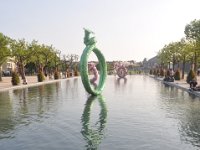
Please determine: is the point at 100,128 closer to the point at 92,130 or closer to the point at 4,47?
the point at 92,130

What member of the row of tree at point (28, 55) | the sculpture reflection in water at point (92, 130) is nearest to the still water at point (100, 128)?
the sculpture reflection in water at point (92, 130)

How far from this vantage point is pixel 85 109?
60.8 ft

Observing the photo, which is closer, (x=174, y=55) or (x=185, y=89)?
(x=185, y=89)

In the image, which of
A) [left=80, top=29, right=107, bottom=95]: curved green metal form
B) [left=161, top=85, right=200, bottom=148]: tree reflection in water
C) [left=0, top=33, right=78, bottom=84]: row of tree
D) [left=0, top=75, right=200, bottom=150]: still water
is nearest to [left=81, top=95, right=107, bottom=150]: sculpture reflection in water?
[left=0, top=75, right=200, bottom=150]: still water

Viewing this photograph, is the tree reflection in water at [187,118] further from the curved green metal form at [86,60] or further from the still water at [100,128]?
the curved green metal form at [86,60]

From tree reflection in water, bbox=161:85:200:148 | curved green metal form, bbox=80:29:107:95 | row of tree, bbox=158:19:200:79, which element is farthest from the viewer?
row of tree, bbox=158:19:200:79

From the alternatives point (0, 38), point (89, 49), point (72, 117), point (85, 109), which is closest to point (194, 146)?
point (72, 117)

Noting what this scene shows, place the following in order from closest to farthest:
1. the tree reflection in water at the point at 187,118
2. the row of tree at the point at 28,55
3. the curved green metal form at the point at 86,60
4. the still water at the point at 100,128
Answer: the still water at the point at 100,128 < the tree reflection in water at the point at 187,118 < the curved green metal form at the point at 86,60 < the row of tree at the point at 28,55

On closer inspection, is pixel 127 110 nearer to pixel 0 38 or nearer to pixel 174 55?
pixel 0 38

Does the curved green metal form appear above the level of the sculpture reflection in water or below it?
above

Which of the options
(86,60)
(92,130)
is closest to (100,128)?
(92,130)

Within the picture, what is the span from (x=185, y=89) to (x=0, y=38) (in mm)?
29851

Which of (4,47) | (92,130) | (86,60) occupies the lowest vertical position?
(92,130)

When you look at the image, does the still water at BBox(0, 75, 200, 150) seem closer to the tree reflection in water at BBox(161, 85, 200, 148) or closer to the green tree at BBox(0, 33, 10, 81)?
the tree reflection in water at BBox(161, 85, 200, 148)
